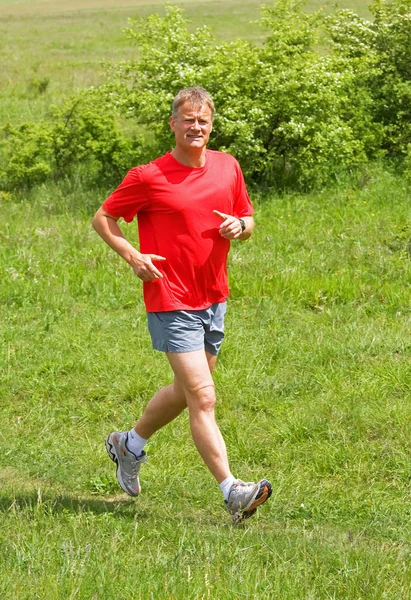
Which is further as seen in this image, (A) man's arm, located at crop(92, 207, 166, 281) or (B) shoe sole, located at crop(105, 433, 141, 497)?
(B) shoe sole, located at crop(105, 433, 141, 497)

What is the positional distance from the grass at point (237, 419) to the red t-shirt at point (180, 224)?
45.7 inches

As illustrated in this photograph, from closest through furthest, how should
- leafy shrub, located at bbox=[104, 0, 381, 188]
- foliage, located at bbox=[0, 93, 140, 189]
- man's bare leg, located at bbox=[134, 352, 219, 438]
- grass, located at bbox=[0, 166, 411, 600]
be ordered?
grass, located at bbox=[0, 166, 411, 600] → man's bare leg, located at bbox=[134, 352, 219, 438] → leafy shrub, located at bbox=[104, 0, 381, 188] → foliage, located at bbox=[0, 93, 140, 189]

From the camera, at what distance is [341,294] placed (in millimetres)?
8516

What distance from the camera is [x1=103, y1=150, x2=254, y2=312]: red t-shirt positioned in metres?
4.96

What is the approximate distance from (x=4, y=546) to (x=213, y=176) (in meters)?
2.07

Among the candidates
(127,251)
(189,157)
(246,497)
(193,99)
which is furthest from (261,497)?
(193,99)

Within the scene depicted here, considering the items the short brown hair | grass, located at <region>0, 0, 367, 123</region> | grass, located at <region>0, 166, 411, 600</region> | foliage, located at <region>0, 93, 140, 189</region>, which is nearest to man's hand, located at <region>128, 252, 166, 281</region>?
the short brown hair

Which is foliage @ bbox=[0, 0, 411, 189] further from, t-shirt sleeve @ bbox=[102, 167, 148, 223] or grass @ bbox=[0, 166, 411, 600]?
t-shirt sleeve @ bbox=[102, 167, 148, 223]

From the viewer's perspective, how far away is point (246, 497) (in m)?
4.85

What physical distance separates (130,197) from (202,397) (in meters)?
1.08

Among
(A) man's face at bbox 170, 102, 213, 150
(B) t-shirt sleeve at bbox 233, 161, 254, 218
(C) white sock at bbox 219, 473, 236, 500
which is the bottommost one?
(C) white sock at bbox 219, 473, 236, 500

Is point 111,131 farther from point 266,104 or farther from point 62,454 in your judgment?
point 62,454

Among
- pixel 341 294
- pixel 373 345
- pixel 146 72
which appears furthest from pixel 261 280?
pixel 146 72

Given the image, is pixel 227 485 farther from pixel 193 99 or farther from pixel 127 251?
pixel 193 99
